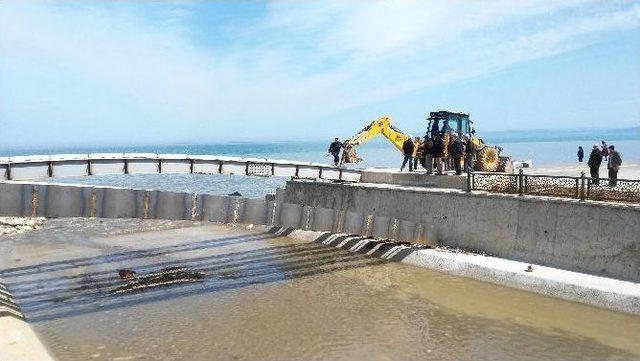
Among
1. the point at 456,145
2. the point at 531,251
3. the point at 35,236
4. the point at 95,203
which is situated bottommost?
the point at 35,236

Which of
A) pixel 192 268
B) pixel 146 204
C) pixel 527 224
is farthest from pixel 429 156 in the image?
A: pixel 146 204

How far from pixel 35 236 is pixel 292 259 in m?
13.7

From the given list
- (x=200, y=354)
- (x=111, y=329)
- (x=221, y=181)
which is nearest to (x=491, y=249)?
(x=200, y=354)

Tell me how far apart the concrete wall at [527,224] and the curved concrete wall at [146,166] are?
5.75m

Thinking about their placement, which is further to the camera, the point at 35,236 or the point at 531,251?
the point at 35,236

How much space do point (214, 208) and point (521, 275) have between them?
9526 mm

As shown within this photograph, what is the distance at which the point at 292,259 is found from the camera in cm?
1873

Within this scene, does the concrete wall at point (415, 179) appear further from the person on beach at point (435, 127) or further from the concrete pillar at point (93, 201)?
the concrete pillar at point (93, 201)

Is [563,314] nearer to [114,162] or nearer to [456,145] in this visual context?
[456,145]

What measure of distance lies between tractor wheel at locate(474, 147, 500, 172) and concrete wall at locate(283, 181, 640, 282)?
7.28m

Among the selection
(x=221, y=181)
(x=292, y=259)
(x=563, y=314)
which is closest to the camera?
(x=563, y=314)

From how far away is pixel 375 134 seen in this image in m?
28.8

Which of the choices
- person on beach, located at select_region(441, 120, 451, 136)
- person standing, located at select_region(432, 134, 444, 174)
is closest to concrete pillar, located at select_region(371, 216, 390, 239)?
person standing, located at select_region(432, 134, 444, 174)

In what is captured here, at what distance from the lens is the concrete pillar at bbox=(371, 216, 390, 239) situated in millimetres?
18156
